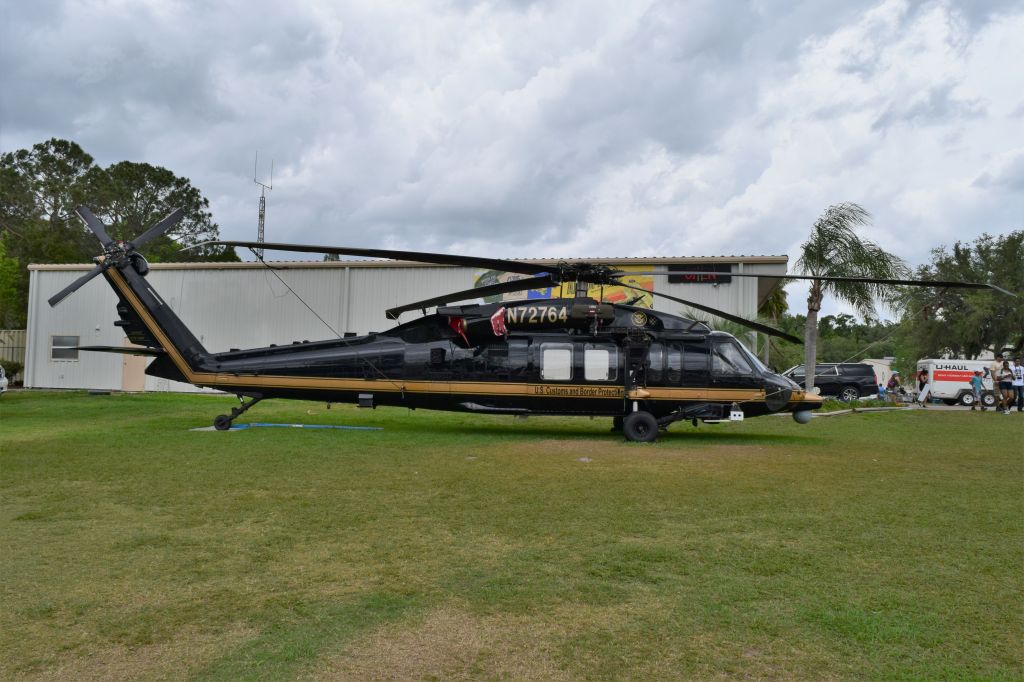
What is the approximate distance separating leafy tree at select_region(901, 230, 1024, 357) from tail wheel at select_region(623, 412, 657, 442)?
1578 inches

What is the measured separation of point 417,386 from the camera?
1430cm

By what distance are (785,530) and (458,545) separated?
295cm

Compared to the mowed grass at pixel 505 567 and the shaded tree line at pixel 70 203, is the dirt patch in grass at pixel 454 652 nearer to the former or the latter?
the mowed grass at pixel 505 567

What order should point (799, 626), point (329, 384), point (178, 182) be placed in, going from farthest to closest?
point (178, 182)
point (329, 384)
point (799, 626)

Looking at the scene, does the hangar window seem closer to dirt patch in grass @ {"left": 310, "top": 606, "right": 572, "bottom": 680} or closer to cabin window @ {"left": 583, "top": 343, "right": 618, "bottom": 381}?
cabin window @ {"left": 583, "top": 343, "right": 618, "bottom": 381}

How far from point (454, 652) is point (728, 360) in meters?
11.1

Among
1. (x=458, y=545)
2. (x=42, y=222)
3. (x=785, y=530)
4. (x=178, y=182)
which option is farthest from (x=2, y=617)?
(x=178, y=182)

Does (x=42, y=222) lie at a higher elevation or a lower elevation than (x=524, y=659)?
higher

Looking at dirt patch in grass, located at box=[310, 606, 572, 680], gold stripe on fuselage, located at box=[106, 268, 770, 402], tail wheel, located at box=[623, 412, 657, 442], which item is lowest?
dirt patch in grass, located at box=[310, 606, 572, 680]

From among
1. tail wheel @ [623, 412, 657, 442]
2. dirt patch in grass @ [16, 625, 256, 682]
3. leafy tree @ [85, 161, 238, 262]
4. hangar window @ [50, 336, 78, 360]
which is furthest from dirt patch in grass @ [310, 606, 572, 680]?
leafy tree @ [85, 161, 238, 262]

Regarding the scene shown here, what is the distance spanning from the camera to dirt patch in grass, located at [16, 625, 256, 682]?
3.48 meters

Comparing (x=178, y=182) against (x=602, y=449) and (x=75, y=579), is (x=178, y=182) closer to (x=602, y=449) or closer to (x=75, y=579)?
(x=602, y=449)

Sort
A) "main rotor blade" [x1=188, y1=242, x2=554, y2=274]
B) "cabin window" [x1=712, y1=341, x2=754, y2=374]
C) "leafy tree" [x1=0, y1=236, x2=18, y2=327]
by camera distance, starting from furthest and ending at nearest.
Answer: "leafy tree" [x1=0, y1=236, x2=18, y2=327], "cabin window" [x1=712, y1=341, x2=754, y2=374], "main rotor blade" [x1=188, y1=242, x2=554, y2=274]

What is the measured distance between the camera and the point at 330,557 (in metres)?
5.45
